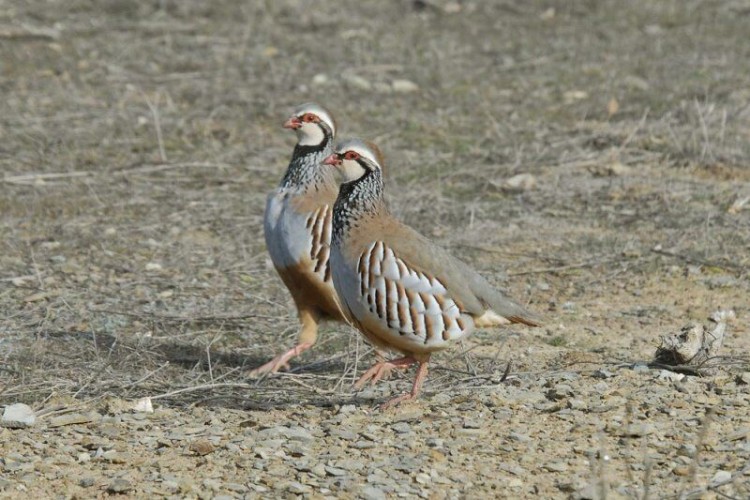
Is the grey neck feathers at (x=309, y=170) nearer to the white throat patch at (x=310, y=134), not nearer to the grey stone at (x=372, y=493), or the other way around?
the white throat patch at (x=310, y=134)

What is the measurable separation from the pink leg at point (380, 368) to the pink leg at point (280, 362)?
0.55m

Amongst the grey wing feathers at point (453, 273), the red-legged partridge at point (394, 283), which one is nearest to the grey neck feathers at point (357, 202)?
the red-legged partridge at point (394, 283)

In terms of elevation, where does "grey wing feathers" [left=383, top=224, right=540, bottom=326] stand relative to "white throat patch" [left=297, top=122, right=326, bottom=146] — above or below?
below

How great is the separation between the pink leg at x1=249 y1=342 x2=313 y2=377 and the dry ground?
10cm

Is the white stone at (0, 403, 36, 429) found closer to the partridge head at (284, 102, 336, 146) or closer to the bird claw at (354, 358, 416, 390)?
the bird claw at (354, 358, 416, 390)

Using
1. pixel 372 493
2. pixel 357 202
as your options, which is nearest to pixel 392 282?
pixel 357 202

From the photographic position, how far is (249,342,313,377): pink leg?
5840mm

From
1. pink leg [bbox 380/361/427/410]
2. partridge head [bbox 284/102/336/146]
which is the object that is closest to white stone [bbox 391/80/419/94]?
partridge head [bbox 284/102/336/146]

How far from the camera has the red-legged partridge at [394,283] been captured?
5113mm

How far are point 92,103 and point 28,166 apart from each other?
1.58 m

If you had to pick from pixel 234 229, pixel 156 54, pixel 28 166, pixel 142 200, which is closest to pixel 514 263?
pixel 234 229

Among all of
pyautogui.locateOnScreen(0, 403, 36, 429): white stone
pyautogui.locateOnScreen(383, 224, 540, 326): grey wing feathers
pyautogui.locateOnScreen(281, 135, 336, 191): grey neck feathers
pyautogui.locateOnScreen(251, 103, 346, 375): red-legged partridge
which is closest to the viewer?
pyautogui.locateOnScreen(0, 403, 36, 429): white stone

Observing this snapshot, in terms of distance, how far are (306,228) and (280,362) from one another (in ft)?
2.01

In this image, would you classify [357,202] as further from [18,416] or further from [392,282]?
[18,416]
